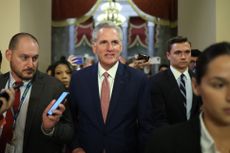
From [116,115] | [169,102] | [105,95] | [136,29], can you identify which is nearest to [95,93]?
[105,95]

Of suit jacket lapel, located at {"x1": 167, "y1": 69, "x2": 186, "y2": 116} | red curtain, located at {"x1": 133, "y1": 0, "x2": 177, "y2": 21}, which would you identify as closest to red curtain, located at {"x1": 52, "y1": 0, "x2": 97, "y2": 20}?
red curtain, located at {"x1": 133, "y1": 0, "x2": 177, "y2": 21}

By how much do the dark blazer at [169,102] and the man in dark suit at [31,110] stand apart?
813 mm

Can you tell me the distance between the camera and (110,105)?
2.35 metres

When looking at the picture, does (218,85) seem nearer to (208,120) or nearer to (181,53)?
(208,120)

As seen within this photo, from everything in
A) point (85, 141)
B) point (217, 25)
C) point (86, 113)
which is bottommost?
point (85, 141)

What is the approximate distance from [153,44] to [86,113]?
24.1ft

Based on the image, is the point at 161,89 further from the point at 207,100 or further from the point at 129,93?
the point at 207,100

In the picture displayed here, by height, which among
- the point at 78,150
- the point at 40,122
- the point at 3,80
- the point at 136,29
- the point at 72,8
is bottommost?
the point at 78,150

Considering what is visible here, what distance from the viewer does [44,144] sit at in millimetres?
2234

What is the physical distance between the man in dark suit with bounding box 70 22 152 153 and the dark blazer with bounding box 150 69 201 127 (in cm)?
44

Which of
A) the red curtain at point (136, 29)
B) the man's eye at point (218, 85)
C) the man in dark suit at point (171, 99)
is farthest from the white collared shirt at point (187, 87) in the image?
the red curtain at point (136, 29)

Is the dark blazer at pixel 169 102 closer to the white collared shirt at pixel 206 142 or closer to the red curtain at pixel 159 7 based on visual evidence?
the white collared shirt at pixel 206 142

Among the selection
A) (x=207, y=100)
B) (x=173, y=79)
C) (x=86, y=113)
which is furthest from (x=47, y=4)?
(x=207, y=100)

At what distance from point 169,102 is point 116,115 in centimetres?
68
